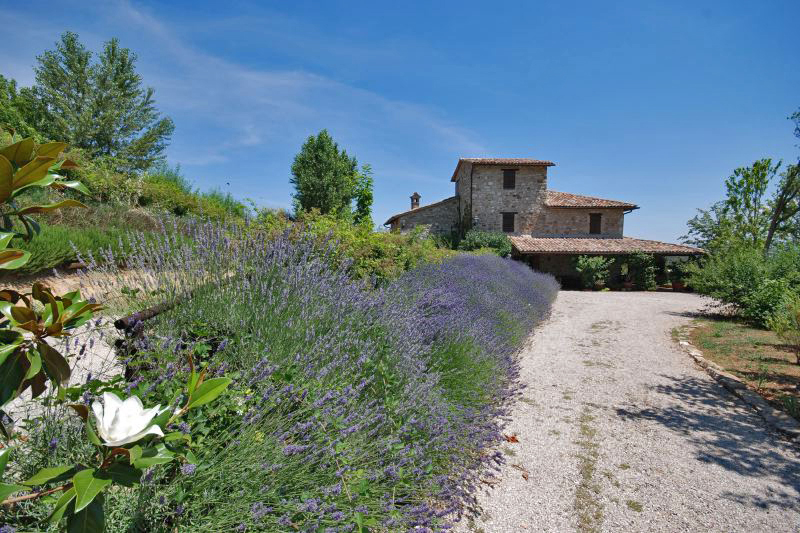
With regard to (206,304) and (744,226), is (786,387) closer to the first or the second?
(206,304)

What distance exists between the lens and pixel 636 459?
3.08 m

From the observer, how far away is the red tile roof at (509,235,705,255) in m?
19.6

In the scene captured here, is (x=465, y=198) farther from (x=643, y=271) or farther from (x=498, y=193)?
(x=643, y=271)

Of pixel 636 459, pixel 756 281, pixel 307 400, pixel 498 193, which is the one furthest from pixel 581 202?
pixel 307 400

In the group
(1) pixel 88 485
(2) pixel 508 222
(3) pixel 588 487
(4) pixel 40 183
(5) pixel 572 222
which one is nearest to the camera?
(1) pixel 88 485

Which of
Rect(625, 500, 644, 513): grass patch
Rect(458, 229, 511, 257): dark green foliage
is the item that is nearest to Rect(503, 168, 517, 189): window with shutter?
Rect(458, 229, 511, 257): dark green foliage

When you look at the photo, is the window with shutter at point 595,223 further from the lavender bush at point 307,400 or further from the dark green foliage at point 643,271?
the lavender bush at point 307,400

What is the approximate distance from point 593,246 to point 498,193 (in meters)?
5.59

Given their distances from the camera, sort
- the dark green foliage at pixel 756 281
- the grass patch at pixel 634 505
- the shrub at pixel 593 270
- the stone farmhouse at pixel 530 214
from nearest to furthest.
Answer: the grass patch at pixel 634 505, the dark green foliage at pixel 756 281, the shrub at pixel 593 270, the stone farmhouse at pixel 530 214

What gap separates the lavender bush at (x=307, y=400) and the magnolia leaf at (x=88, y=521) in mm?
589

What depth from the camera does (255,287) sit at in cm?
266

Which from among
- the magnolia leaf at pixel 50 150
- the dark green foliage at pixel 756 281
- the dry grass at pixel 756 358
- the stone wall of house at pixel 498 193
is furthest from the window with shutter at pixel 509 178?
the magnolia leaf at pixel 50 150

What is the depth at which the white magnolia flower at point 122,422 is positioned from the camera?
71 centimetres

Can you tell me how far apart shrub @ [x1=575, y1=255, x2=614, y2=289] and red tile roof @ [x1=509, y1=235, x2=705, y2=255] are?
55cm
